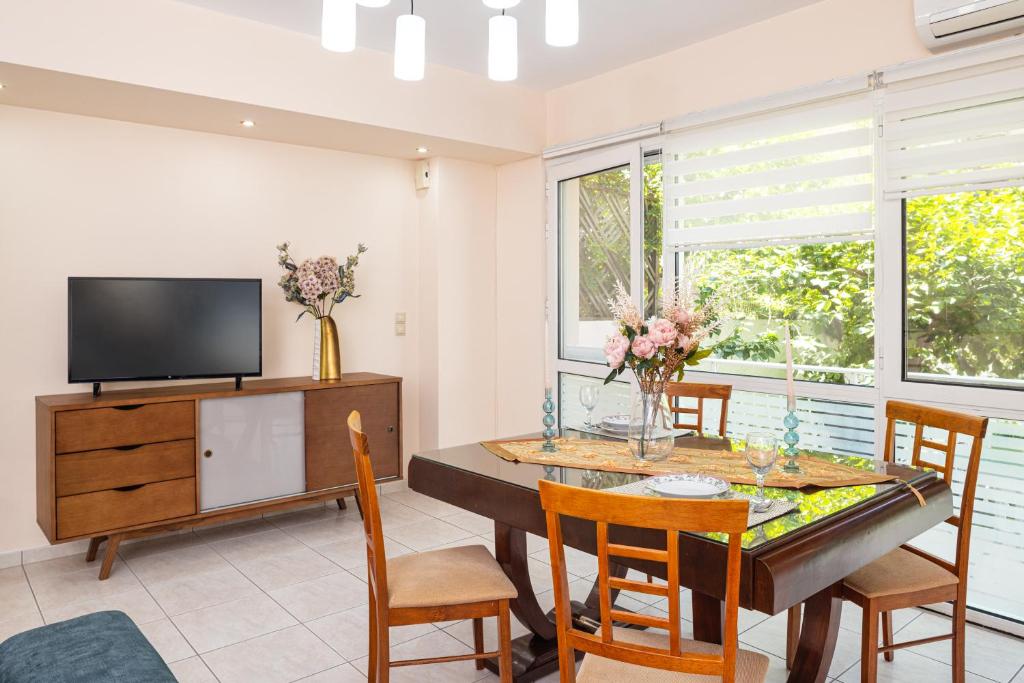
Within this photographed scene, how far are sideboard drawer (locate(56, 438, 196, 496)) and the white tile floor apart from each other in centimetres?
45

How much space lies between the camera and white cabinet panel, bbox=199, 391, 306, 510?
3.63 metres

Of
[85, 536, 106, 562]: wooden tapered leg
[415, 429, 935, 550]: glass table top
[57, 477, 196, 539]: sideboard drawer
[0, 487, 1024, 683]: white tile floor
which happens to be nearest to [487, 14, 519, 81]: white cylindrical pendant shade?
[415, 429, 935, 550]: glass table top

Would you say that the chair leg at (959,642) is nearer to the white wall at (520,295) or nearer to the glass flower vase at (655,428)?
the glass flower vase at (655,428)

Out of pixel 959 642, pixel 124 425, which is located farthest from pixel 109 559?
pixel 959 642

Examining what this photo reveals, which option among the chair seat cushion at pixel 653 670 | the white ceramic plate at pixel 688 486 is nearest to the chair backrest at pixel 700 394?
the white ceramic plate at pixel 688 486

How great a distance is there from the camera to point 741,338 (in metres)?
3.75

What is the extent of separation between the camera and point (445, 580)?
6.97ft

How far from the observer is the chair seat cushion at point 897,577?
80.0 inches

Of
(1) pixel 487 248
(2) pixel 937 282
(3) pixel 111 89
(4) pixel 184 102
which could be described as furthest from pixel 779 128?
(3) pixel 111 89

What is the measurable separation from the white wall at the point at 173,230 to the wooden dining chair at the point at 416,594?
2340 mm

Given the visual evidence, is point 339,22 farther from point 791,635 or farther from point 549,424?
point 791,635

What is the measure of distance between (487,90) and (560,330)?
62.4 inches

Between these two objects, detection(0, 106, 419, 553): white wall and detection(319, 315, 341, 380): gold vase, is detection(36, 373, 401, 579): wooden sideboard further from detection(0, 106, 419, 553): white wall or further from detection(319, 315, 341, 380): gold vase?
detection(0, 106, 419, 553): white wall

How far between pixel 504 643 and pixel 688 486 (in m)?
0.73
